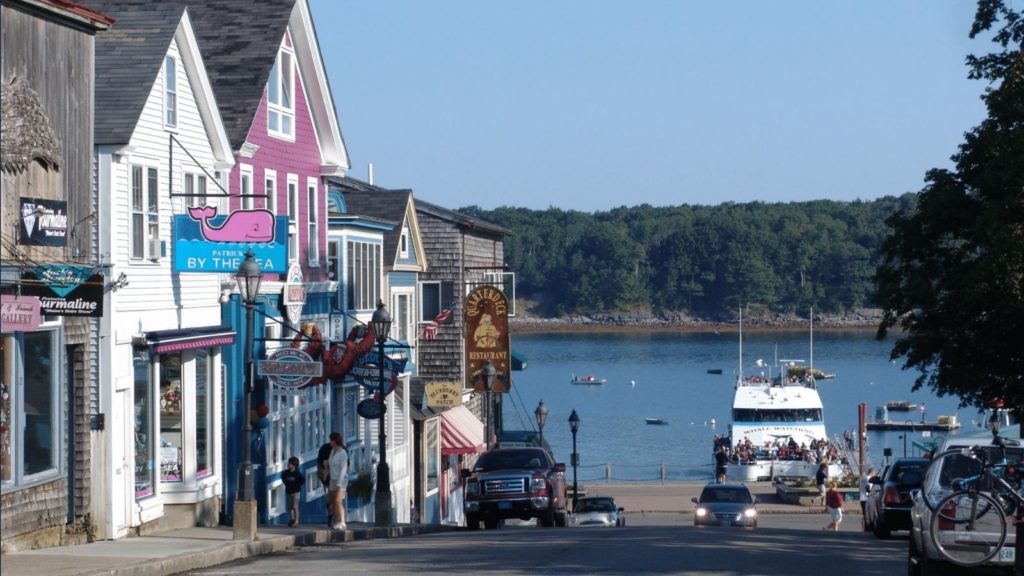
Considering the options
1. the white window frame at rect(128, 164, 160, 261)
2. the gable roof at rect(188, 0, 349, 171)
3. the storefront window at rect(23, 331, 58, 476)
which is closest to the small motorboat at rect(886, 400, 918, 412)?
the gable roof at rect(188, 0, 349, 171)

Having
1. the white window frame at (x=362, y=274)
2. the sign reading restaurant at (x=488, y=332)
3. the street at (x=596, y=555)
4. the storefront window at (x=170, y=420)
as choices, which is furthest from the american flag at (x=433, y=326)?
the storefront window at (x=170, y=420)

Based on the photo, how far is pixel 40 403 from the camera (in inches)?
800

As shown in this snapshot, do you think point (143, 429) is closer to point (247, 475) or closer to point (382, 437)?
point (247, 475)

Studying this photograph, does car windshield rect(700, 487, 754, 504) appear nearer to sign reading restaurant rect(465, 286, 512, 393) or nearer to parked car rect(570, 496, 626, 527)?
parked car rect(570, 496, 626, 527)

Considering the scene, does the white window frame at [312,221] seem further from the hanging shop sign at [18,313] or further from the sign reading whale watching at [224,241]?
the hanging shop sign at [18,313]

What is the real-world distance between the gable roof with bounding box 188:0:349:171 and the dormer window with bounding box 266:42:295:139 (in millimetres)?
446

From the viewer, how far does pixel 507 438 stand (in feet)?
205

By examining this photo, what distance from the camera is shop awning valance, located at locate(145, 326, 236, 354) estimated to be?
23.3 meters

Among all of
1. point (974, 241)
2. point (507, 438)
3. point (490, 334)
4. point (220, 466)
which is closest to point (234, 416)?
point (220, 466)

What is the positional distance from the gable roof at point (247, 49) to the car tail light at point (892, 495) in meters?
13.6

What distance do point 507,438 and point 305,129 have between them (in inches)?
1261

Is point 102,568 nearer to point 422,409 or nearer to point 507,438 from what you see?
point 422,409

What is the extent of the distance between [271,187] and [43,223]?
10610 mm

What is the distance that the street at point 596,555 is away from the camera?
59.8 feet
